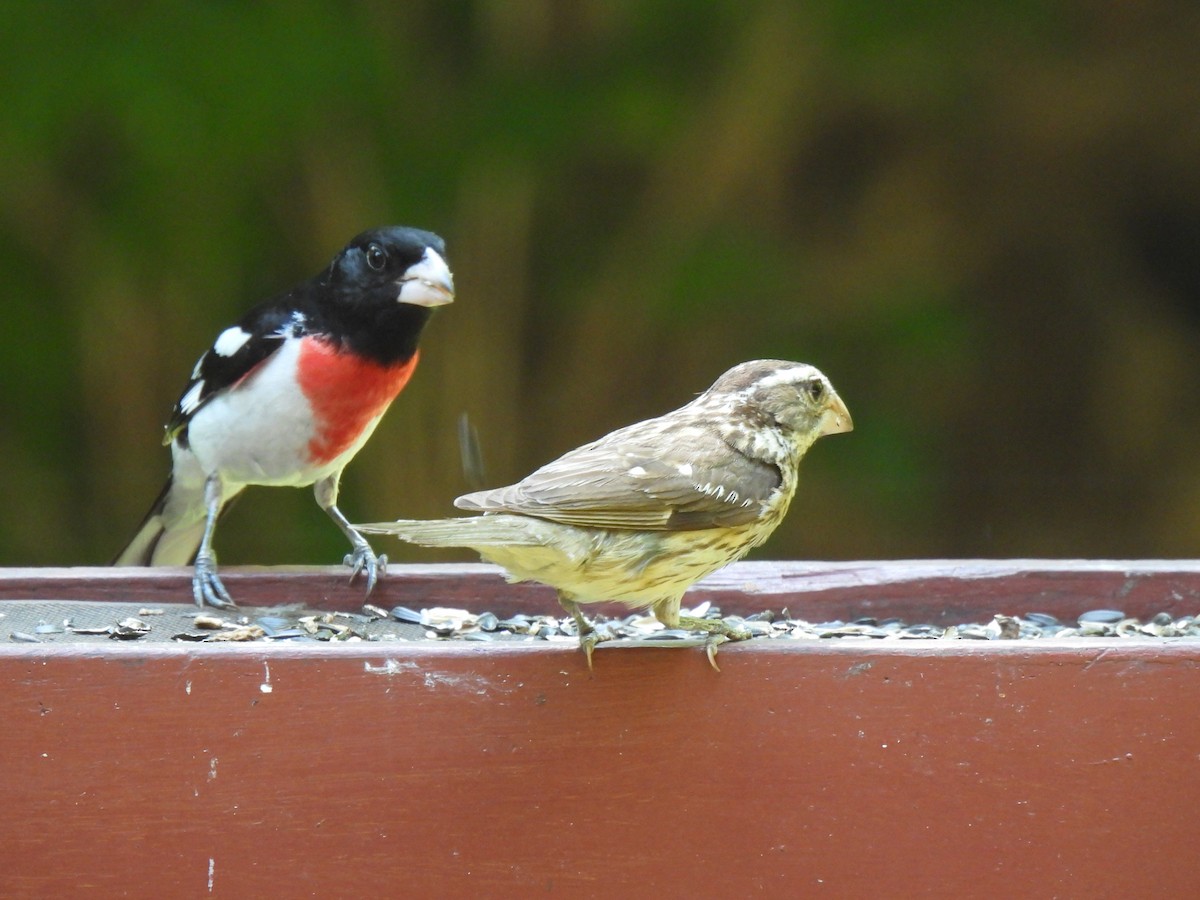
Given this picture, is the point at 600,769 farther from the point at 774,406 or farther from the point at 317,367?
the point at 317,367

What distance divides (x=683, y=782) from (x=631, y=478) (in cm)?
45

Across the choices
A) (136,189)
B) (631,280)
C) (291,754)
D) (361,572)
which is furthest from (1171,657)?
(136,189)

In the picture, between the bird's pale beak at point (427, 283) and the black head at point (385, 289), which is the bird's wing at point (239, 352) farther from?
the bird's pale beak at point (427, 283)

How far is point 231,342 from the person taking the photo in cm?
334

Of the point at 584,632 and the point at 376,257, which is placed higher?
the point at 376,257

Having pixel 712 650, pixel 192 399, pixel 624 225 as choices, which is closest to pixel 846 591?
pixel 712 650

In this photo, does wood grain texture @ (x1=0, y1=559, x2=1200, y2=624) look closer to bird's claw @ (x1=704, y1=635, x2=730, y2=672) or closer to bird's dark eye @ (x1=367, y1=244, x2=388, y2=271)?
bird's dark eye @ (x1=367, y1=244, x2=388, y2=271)

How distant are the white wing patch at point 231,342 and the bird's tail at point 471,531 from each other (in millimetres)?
1301

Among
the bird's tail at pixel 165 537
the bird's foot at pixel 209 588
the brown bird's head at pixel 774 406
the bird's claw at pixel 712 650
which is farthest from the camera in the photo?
the bird's tail at pixel 165 537

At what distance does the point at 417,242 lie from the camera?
316 cm

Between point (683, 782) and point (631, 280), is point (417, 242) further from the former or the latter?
point (631, 280)

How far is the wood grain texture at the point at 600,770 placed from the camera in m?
2.03

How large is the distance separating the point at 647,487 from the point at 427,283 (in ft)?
3.38

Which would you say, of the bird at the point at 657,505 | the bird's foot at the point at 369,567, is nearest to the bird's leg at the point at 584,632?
the bird at the point at 657,505
